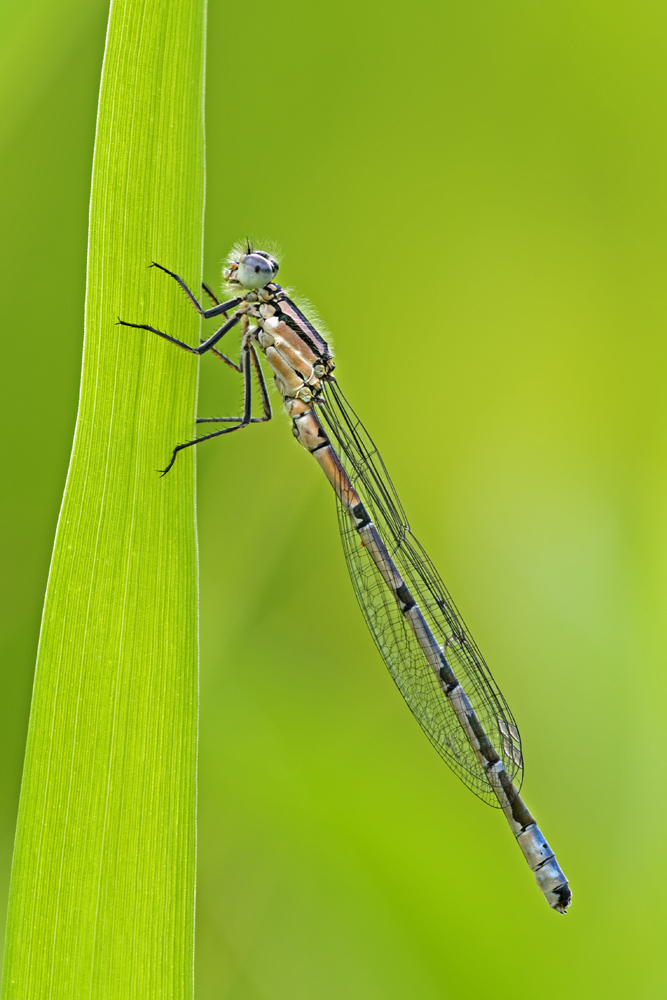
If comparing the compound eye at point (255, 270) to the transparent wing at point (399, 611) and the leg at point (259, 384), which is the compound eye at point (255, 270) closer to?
the leg at point (259, 384)

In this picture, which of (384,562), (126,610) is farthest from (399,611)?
(126,610)

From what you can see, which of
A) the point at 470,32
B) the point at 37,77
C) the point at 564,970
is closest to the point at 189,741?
the point at 564,970

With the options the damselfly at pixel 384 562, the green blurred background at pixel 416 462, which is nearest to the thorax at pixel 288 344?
the damselfly at pixel 384 562

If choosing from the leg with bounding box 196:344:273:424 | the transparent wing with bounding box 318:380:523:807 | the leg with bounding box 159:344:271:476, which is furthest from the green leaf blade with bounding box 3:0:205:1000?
the transparent wing with bounding box 318:380:523:807

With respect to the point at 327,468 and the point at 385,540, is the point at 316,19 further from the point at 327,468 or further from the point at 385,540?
the point at 385,540

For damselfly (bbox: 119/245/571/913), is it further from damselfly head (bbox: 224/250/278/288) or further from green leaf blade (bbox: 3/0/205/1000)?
green leaf blade (bbox: 3/0/205/1000)

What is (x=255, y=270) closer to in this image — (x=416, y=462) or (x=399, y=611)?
(x=416, y=462)
